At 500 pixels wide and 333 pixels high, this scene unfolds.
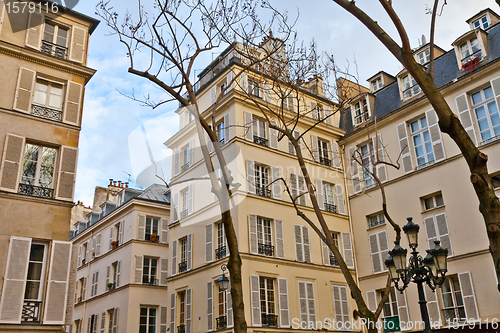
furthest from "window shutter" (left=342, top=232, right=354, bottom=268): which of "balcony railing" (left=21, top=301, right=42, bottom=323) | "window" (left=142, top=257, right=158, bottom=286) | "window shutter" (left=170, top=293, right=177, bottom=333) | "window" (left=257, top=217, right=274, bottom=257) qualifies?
"balcony railing" (left=21, top=301, right=42, bottom=323)

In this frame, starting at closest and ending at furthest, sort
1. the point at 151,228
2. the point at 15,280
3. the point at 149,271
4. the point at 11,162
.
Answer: the point at 15,280, the point at 11,162, the point at 149,271, the point at 151,228

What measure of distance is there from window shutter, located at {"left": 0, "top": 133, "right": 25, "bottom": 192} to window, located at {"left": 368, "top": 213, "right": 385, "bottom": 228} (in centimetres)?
1360

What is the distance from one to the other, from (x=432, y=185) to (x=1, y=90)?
15.0 metres

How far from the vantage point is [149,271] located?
22812 mm

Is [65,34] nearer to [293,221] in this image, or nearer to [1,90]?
[1,90]

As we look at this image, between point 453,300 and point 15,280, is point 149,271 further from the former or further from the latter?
point 453,300

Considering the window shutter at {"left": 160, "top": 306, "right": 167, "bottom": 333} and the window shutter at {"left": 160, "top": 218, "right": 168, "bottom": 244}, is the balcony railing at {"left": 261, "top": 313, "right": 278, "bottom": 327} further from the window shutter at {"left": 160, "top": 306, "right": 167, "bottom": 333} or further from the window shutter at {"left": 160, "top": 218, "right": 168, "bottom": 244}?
the window shutter at {"left": 160, "top": 218, "right": 168, "bottom": 244}

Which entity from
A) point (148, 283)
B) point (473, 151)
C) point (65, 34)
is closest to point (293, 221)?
point (148, 283)

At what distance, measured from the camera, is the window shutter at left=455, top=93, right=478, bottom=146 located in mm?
15789

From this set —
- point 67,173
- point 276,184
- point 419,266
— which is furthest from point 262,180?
point 419,266

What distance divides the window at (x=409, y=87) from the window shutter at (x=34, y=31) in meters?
14.3

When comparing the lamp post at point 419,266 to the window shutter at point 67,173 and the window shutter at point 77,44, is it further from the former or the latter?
the window shutter at point 77,44

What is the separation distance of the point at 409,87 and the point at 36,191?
15.0m

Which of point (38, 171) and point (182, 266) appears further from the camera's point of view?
point (182, 266)
